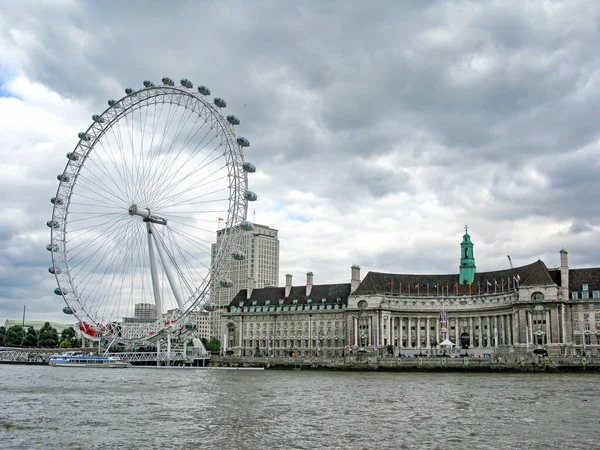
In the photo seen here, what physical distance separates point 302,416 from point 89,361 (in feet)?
263

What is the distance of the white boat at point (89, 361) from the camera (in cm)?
11238

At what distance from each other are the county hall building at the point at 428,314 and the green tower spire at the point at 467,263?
20 cm

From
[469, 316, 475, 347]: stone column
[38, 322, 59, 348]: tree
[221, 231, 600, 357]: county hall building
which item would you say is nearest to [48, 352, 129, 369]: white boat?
[221, 231, 600, 357]: county hall building

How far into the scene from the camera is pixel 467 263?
140 metres

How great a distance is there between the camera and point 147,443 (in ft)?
112

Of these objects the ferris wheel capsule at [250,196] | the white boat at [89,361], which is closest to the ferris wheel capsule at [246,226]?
the ferris wheel capsule at [250,196]

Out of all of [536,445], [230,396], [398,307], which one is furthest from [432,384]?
[398,307]

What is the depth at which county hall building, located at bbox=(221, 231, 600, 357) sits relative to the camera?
114 metres

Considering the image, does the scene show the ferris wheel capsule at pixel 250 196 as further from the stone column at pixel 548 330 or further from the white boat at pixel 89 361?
the stone column at pixel 548 330

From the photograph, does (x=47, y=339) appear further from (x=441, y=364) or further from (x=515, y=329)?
(x=515, y=329)

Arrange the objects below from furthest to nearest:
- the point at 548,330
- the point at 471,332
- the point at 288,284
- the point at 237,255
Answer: the point at 288,284, the point at 471,332, the point at 548,330, the point at 237,255

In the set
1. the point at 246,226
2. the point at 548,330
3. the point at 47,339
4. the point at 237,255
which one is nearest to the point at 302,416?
the point at 237,255

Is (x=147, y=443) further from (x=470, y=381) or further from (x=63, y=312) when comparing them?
(x=63, y=312)

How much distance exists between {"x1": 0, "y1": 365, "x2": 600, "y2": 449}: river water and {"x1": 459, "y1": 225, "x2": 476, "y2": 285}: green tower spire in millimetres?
69515
